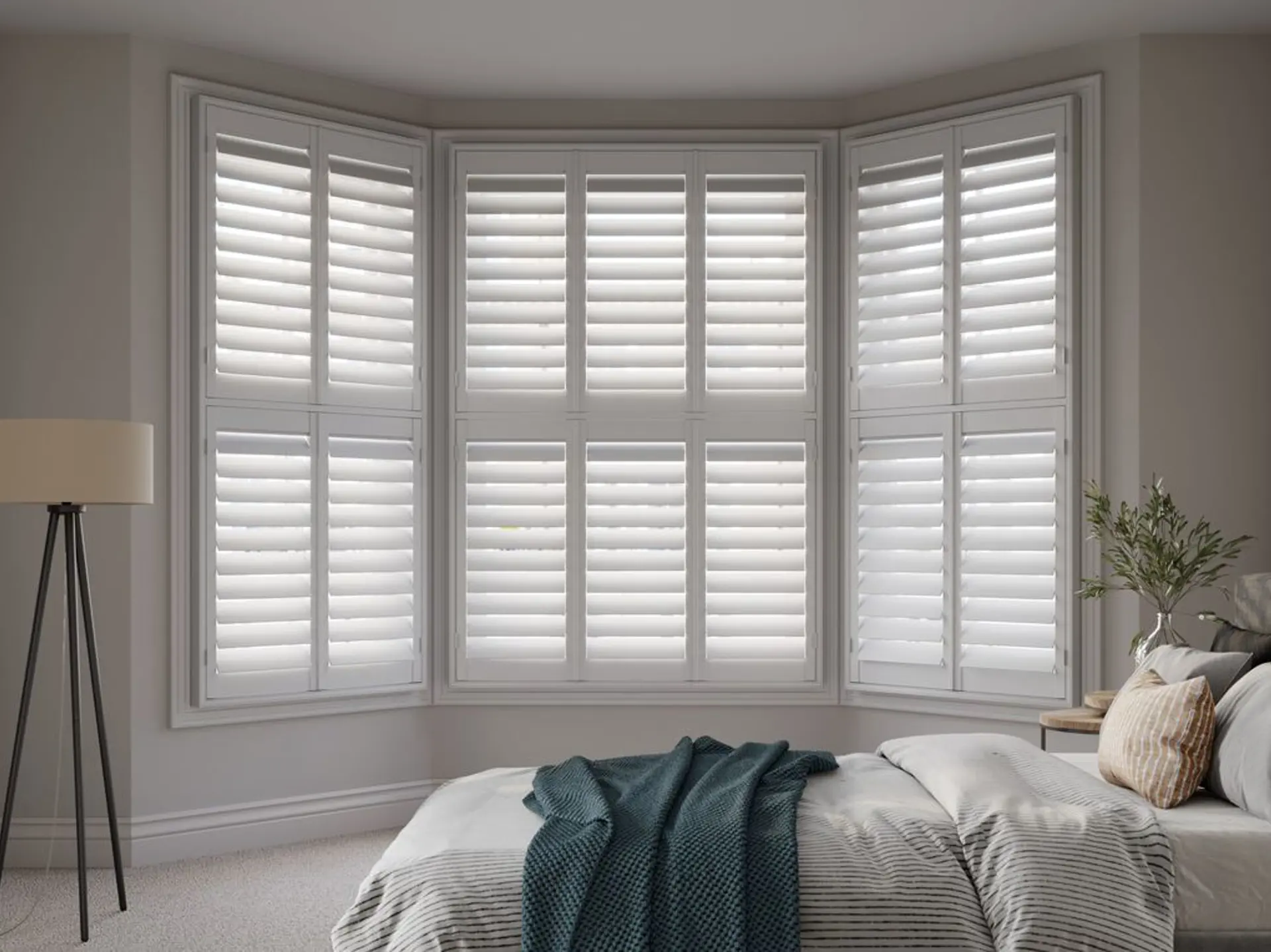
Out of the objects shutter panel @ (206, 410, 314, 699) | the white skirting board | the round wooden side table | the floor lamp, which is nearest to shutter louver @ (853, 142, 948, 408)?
the round wooden side table

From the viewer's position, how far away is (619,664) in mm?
5316

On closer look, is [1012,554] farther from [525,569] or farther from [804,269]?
[525,569]

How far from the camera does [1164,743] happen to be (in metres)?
2.98

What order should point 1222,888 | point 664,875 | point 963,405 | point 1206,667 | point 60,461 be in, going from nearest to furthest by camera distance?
point 664,875 < point 1222,888 < point 1206,667 < point 60,461 < point 963,405

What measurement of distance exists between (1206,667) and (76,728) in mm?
3154

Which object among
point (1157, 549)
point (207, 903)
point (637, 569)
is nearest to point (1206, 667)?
point (1157, 549)

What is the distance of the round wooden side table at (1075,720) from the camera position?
404 cm

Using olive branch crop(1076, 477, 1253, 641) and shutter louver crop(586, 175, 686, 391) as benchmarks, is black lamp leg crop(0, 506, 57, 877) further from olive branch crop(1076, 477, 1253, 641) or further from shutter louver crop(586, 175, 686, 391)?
olive branch crop(1076, 477, 1253, 641)

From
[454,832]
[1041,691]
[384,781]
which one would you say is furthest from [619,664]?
[454,832]

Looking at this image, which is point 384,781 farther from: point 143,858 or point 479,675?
point 143,858

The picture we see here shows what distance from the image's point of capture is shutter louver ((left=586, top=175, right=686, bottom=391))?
17.5ft

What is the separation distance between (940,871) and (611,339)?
10.5ft

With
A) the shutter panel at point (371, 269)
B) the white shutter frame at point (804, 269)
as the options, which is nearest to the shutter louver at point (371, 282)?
the shutter panel at point (371, 269)

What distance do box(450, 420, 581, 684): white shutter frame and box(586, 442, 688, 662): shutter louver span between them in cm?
7
